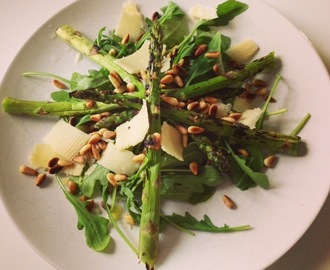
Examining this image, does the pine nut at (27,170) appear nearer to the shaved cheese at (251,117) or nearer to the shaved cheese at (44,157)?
the shaved cheese at (44,157)

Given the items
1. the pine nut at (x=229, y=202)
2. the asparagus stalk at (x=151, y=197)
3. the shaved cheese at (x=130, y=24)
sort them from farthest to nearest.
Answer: the shaved cheese at (x=130, y=24) → the pine nut at (x=229, y=202) → the asparagus stalk at (x=151, y=197)

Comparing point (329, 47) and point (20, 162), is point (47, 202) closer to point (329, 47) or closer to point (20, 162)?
point (20, 162)

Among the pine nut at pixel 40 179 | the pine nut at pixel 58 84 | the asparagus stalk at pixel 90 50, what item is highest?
the asparagus stalk at pixel 90 50

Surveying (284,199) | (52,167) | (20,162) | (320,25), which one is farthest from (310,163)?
(20,162)

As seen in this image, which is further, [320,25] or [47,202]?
[320,25]

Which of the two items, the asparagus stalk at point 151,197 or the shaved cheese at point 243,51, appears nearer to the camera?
the asparagus stalk at point 151,197

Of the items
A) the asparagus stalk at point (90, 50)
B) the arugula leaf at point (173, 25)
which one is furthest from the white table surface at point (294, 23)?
the arugula leaf at point (173, 25)

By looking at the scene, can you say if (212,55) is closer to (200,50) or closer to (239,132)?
(200,50)
